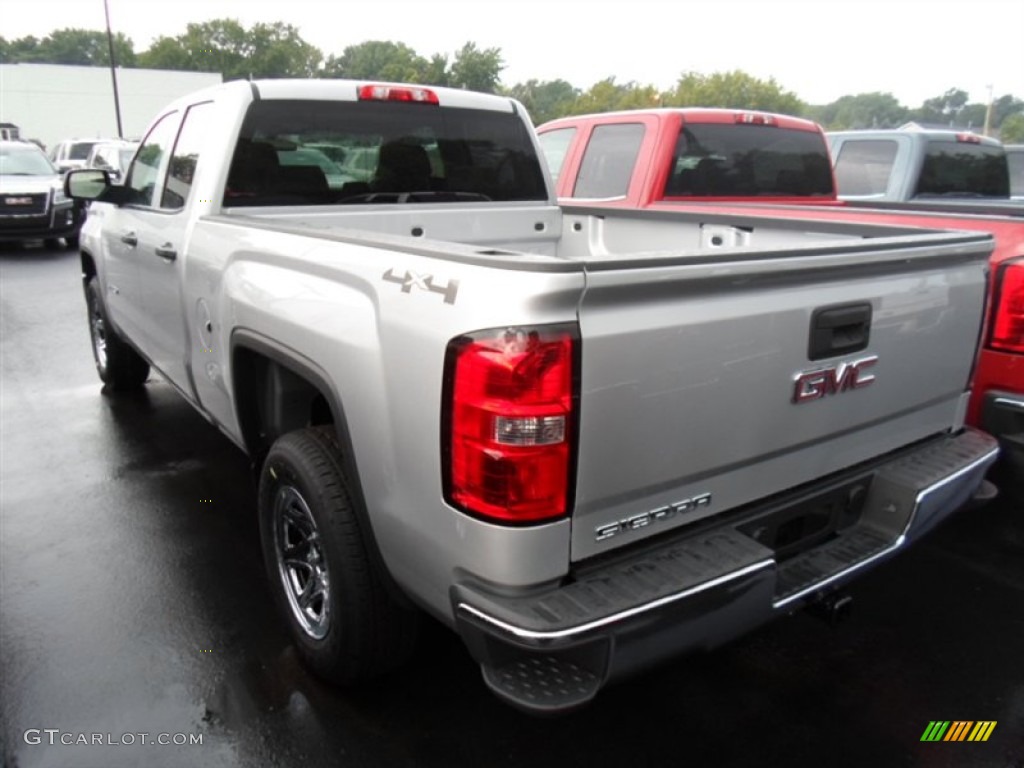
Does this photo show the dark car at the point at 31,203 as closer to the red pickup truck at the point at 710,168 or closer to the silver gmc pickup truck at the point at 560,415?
the red pickup truck at the point at 710,168

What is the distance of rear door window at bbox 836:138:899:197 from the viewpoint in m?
7.64

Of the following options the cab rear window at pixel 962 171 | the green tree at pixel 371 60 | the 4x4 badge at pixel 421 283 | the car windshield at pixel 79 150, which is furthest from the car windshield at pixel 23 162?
the green tree at pixel 371 60

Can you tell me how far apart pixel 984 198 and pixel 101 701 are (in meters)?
8.33

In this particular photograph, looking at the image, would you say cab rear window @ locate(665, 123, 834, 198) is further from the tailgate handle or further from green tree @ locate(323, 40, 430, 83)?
green tree @ locate(323, 40, 430, 83)

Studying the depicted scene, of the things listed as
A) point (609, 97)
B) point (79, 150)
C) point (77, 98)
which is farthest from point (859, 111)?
point (79, 150)

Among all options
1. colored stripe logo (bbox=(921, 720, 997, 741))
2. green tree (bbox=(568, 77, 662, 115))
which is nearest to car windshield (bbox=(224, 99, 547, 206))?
colored stripe logo (bbox=(921, 720, 997, 741))

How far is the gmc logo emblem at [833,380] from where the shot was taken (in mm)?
2305

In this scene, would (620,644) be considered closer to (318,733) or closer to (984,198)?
(318,733)

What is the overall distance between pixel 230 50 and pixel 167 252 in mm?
101669

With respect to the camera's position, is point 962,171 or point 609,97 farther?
point 609,97

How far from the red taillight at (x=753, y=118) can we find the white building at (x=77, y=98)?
183 ft

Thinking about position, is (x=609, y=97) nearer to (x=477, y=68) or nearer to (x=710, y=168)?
(x=477, y=68)

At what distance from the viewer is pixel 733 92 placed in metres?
68.2

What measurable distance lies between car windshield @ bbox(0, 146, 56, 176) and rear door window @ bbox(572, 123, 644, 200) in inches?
480
